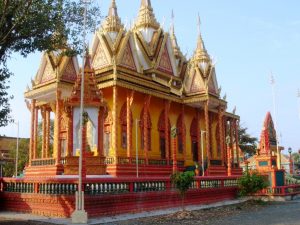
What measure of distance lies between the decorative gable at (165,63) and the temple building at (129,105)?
0.29ft

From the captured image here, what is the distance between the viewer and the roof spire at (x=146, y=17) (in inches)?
1194

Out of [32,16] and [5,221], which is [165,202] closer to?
[5,221]

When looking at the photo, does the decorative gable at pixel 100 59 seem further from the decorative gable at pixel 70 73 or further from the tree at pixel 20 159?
the tree at pixel 20 159

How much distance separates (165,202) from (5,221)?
605cm

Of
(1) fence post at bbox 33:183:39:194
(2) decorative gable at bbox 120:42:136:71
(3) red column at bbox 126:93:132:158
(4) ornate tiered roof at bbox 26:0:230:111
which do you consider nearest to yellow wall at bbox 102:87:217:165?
(3) red column at bbox 126:93:132:158

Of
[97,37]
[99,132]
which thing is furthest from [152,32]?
[99,132]

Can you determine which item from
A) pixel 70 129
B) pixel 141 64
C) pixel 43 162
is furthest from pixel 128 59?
pixel 70 129

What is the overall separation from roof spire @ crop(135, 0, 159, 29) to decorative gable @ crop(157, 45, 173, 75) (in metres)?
2.37

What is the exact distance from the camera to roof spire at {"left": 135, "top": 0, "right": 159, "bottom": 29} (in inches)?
1194

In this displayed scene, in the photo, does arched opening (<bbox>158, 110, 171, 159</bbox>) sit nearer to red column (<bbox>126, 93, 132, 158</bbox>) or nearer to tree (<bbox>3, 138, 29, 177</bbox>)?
red column (<bbox>126, 93, 132, 158</bbox>)

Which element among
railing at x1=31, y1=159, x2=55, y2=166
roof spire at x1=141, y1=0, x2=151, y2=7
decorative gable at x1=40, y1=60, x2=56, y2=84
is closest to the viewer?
railing at x1=31, y1=159, x2=55, y2=166

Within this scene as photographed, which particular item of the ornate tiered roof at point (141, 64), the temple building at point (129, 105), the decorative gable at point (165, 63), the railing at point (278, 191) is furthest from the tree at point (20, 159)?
the railing at point (278, 191)

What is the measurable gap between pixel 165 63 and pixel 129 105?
28.5ft

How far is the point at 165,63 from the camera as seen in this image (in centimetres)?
2955
